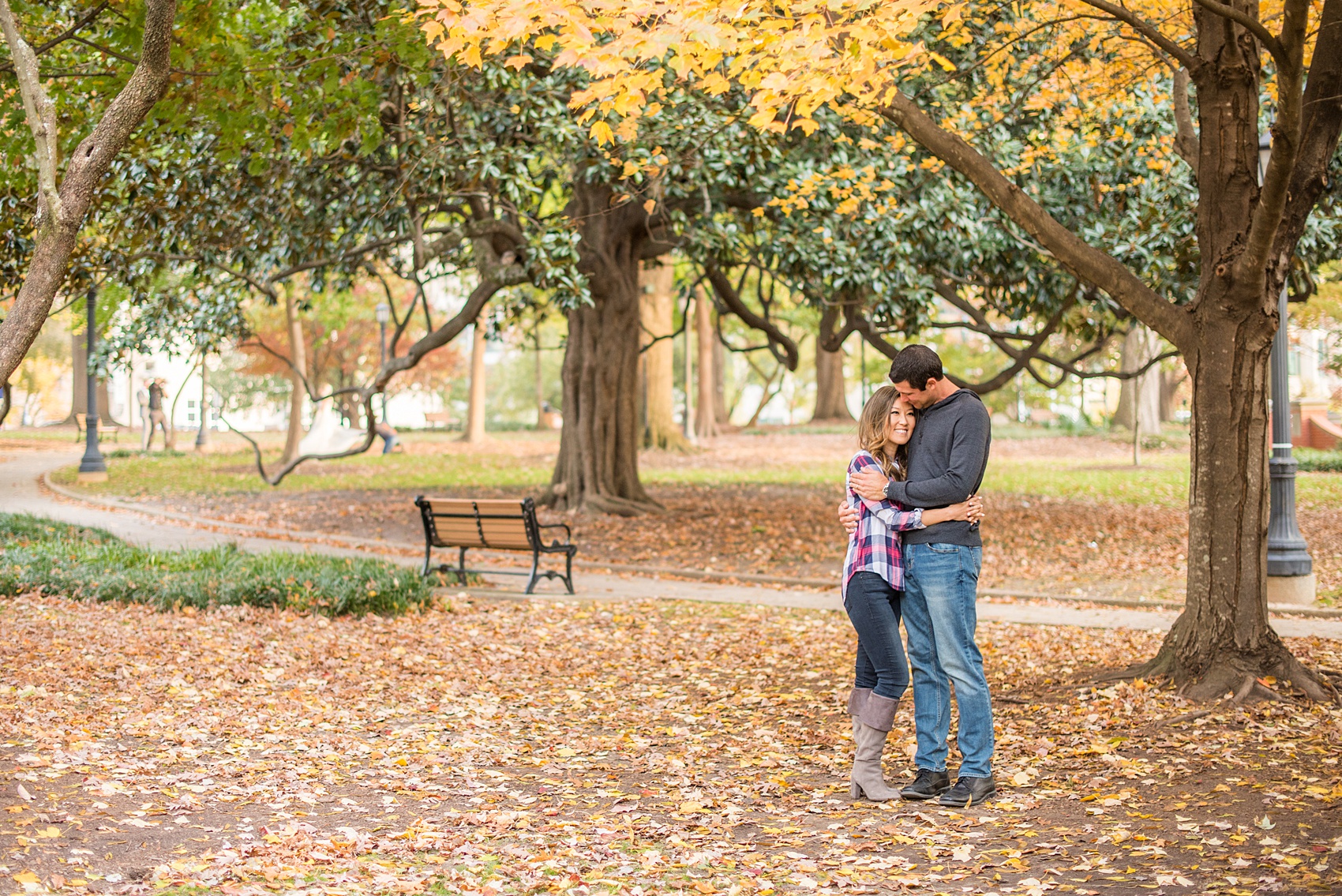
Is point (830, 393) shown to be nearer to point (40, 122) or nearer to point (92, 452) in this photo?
point (92, 452)

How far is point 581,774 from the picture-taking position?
5629mm

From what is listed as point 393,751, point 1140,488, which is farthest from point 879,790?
point 1140,488

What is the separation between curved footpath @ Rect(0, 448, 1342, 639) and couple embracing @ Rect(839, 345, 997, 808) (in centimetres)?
459

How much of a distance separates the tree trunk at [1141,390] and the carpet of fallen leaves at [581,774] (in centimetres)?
2460

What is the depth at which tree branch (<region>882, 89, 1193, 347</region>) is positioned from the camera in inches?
258

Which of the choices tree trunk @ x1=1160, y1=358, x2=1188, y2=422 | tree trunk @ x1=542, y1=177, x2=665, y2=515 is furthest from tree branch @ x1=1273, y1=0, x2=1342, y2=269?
tree trunk @ x1=1160, y1=358, x2=1188, y2=422

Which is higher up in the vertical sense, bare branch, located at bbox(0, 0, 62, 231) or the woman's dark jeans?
bare branch, located at bbox(0, 0, 62, 231)

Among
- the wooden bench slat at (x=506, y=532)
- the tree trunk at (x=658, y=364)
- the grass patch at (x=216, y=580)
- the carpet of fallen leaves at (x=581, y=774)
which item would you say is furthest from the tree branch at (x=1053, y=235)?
the tree trunk at (x=658, y=364)

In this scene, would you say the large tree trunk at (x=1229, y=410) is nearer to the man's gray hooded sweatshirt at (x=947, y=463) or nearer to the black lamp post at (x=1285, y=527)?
the man's gray hooded sweatshirt at (x=947, y=463)

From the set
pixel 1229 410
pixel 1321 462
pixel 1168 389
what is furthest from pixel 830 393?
pixel 1229 410

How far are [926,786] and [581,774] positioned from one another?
1.57m

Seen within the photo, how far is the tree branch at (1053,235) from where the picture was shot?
21.5 ft

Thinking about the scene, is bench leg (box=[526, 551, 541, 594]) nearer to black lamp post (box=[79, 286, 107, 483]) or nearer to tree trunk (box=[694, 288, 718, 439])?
black lamp post (box=[79, 286, 107, 483])

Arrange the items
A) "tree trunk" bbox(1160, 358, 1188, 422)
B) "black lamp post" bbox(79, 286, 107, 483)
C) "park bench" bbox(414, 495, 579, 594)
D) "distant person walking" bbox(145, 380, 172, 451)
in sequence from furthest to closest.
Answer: "tree trunk" bbox(1160, 358, 1188, 422) < "distant person walking" bbox(145, 380, 172, 451) < "black lamp post" bbox(79, 286, 107, 483) < "park bench" bbox(414, 495, 579, 594)
